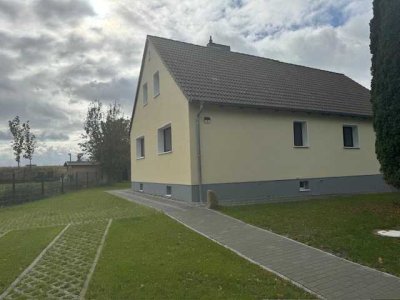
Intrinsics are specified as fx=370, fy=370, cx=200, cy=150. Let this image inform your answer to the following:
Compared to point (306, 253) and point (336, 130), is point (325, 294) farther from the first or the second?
point (336, 130)

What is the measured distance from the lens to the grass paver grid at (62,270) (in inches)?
199

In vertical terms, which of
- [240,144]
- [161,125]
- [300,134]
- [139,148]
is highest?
[161,125]

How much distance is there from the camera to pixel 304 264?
6172mm

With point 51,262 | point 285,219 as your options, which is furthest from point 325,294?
point 285,219

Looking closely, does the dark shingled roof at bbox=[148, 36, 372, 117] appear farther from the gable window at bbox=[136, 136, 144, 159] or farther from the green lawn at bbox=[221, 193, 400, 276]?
the gable window at bbox=[136, 136, 144, 159]

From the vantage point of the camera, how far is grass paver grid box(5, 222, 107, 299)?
5059 mm

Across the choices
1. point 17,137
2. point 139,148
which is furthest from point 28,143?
point 139,148

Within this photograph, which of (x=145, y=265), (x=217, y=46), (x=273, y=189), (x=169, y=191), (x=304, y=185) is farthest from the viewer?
(x=217, y=46)

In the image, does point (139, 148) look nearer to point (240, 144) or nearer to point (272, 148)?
point (240, 144)

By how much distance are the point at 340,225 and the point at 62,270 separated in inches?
256

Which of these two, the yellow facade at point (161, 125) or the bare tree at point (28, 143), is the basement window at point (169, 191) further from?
the bare tree at point (28, 143)

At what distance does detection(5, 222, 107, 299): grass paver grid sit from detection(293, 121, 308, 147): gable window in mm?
11440

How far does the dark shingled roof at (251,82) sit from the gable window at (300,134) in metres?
0.86

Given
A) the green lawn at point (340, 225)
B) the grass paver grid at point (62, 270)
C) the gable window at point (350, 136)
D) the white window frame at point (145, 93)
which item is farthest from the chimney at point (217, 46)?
the grass paver grid at point (62, 270)
